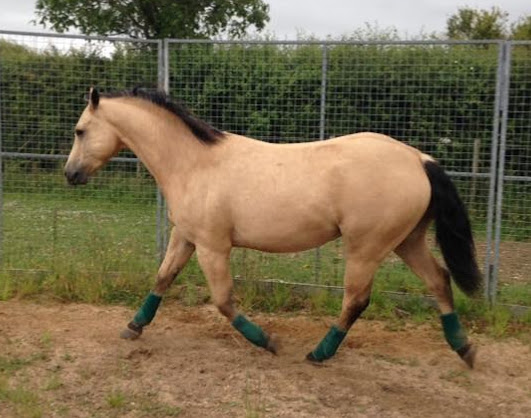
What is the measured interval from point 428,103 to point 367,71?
660mm

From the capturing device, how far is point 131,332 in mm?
5156

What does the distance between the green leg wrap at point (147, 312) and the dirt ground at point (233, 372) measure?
149 millimetres

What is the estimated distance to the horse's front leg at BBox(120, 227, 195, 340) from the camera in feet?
17.0

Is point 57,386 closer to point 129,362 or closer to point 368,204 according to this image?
point 129,362

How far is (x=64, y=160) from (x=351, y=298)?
3.37 metres

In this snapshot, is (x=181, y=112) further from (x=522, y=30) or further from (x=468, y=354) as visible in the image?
(x=522, y=30)

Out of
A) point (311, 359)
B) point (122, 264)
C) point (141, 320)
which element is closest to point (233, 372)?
point (311, 359)

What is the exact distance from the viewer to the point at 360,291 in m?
4.68

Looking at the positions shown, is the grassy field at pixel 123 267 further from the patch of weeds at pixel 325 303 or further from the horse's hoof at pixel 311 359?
the horse's hoof at pixel 311 359

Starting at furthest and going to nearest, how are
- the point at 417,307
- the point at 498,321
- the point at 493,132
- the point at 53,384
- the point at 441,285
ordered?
1. the point at 417,307
2. the point at 493,132
3. the point at 498,321
4. the point at 441,285
5. the point at 53,384

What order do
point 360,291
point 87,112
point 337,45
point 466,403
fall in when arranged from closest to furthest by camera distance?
point 466,403 < point 360,291 < point 87,112 < point 337,45

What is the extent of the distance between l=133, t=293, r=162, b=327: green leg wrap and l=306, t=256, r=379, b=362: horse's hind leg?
51.4 inches

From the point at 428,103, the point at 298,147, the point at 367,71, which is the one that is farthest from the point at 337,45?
the point at 298,147

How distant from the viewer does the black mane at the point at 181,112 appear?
195 inches
